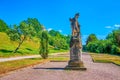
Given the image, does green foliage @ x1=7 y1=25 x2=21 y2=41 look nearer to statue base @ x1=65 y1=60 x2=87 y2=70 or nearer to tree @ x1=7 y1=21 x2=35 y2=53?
tree @ x1=7 y1=21 x2=35 y2=53

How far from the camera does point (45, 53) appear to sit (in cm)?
4984

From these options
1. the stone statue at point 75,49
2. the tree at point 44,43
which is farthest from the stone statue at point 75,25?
the tree at point 44,43

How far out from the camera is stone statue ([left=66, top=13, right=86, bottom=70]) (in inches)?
1106

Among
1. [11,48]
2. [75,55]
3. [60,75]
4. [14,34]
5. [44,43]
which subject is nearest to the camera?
[60,75]

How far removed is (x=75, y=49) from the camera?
28.7 m

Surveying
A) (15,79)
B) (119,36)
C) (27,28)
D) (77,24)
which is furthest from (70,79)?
(119,36)

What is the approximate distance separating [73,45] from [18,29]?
48.2 m

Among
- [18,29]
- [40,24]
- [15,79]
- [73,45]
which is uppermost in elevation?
[40,24]

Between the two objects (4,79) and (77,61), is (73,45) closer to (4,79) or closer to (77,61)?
(77,61)

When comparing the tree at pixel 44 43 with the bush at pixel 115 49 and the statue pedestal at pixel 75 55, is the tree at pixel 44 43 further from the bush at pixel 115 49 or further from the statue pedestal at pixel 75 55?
the bush at pixel 115 49

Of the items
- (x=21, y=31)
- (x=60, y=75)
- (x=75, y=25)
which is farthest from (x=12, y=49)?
(x=60, y=75)

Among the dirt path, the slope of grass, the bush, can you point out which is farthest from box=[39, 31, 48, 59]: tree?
the bush

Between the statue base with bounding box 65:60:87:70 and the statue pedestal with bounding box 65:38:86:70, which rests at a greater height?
the statue pedestal with bounding box 65:38:86:70

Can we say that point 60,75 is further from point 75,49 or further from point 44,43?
point 44,43
